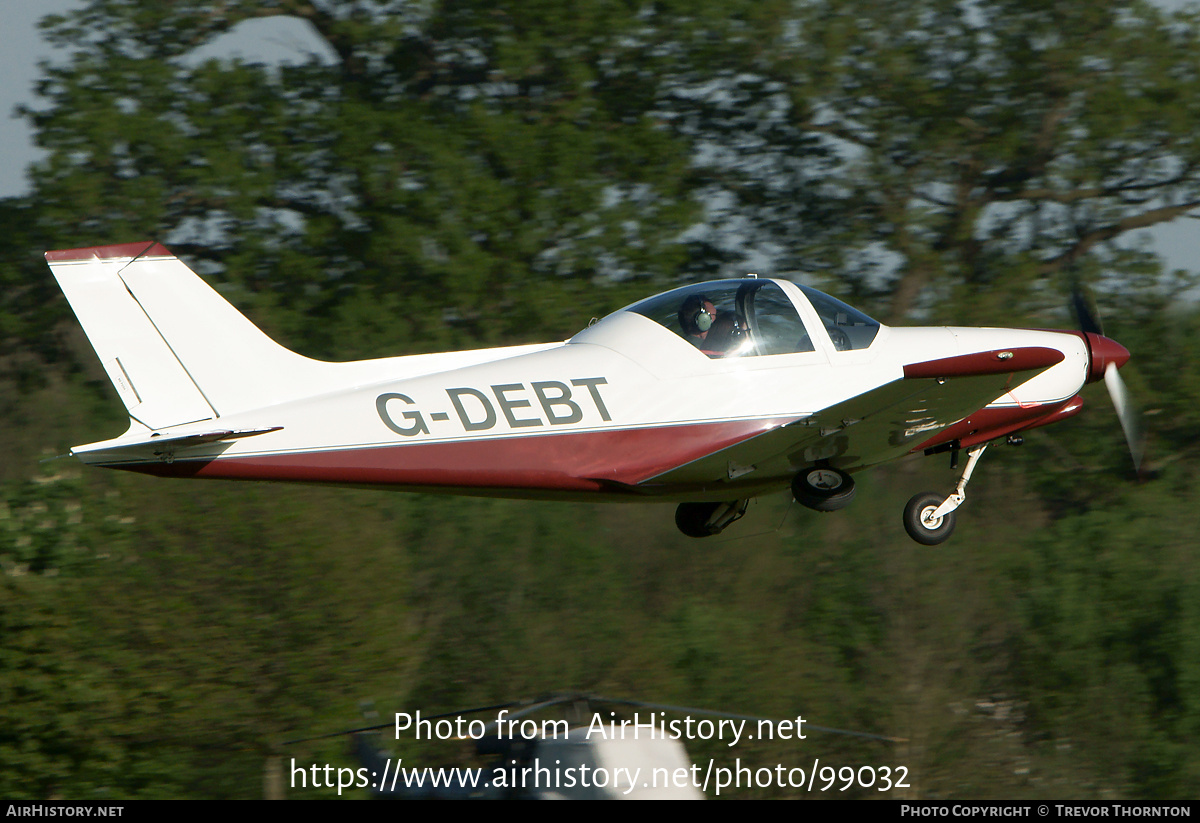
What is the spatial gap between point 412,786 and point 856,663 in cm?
993

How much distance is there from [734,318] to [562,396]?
1.22 metres

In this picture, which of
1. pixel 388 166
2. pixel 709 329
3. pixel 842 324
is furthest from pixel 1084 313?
pixel 388 166

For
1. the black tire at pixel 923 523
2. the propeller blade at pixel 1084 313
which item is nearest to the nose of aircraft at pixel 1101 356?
the propeller blade at pixel 1084 313

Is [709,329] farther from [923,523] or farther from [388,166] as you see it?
[388,166]

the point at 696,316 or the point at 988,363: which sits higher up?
the point at 988,363

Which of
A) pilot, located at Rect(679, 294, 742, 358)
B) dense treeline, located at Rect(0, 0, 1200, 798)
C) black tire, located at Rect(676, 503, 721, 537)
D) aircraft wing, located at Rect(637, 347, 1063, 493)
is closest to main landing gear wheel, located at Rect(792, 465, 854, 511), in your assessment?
aircraft wing, located at Rect(637, 347, 1063, 493)

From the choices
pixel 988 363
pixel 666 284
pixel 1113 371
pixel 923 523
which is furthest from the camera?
pixel 666 284

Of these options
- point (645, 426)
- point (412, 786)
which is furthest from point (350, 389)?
point (412, 786)

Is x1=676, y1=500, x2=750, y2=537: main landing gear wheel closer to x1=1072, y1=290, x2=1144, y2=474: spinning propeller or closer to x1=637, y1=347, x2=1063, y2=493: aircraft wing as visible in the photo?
x1=637, y1=347, x2=1063, y2=493: aircraft wing

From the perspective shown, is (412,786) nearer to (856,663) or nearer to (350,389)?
(350,389)

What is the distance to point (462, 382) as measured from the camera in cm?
746

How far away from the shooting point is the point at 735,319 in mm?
7758

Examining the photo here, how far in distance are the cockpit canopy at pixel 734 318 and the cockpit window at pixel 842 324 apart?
195mm

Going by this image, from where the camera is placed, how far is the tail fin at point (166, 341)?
6.93 metres
